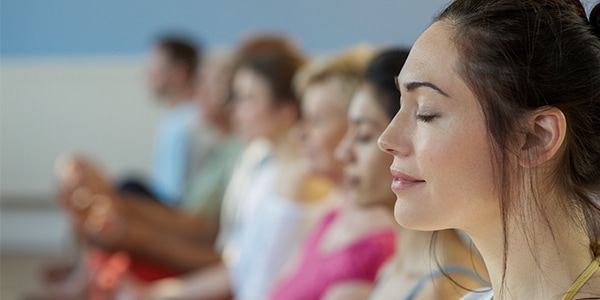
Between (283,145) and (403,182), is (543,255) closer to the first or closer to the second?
(403,182)

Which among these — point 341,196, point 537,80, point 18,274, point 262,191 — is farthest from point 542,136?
point 18,274

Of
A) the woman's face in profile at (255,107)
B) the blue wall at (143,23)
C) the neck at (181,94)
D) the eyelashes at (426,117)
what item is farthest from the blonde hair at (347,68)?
the blue wall at (143,23)

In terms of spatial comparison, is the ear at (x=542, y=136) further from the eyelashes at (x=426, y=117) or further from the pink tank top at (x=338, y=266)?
the pink tank top at (x=338, y=266)

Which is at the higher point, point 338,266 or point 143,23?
point 143,23

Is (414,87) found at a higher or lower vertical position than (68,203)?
lower

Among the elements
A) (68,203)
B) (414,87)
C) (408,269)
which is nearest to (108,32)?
(68,203)

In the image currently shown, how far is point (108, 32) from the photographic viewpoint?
5730mm

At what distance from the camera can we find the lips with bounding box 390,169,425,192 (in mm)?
1059

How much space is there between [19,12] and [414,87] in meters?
5.12

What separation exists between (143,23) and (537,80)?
4890mm

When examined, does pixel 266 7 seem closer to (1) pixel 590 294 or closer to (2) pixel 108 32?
(2) pixel 108 32

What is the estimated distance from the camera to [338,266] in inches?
75.1

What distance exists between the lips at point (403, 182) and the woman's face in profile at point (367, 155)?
595mm

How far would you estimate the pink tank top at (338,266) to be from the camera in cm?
186
